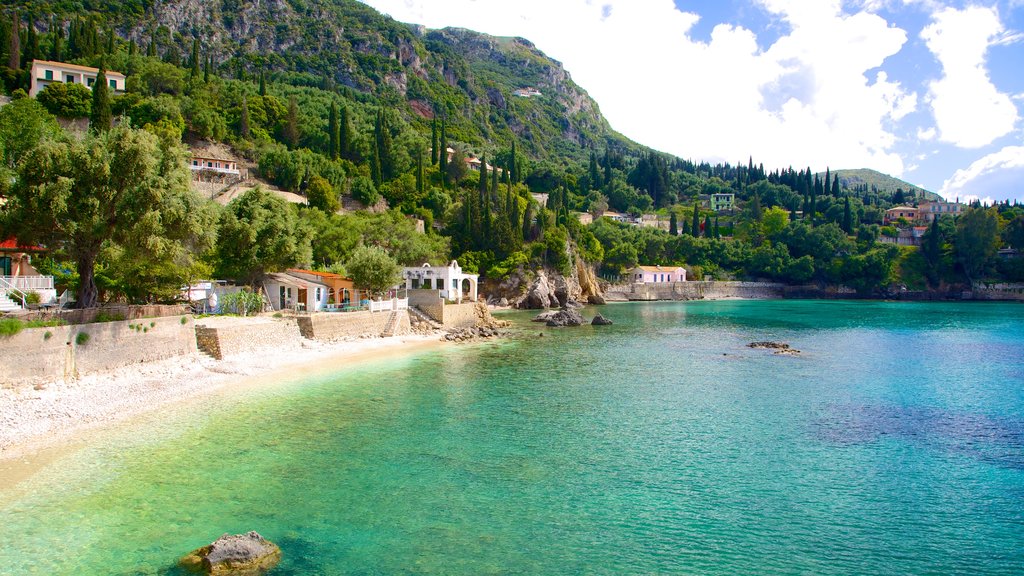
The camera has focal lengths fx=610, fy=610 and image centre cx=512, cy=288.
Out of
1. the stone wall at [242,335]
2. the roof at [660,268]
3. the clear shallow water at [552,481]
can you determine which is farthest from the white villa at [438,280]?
the roof at [660,268]

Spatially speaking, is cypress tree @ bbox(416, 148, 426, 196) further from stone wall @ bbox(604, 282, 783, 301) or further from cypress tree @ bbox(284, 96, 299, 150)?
stone wall @ bbox(604, 282, 783, 301)

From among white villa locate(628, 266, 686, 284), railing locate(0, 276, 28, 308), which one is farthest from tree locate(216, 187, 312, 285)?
white villa locate(628, 266, 686, 284)

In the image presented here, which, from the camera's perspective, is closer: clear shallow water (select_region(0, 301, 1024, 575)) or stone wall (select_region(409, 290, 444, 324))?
clear shallow water (select_region(0, 301, 1024, 575))

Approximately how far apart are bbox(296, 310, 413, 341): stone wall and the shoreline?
1.25 m

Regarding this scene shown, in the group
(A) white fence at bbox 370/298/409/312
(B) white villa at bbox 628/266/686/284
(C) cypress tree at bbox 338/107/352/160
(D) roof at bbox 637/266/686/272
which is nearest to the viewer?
(A) white fence at bbox 370/298/409/312

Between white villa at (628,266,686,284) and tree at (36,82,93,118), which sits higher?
tree at (36,82,93,118)

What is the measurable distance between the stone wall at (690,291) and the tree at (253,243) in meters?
67.5

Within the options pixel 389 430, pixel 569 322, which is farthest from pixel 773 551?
pixel 569 322

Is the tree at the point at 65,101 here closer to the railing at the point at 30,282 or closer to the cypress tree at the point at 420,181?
the cypress tree at the point at 420,181

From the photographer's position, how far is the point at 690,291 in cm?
10788

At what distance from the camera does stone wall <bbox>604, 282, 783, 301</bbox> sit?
330 ft

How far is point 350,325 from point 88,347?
1697 centimetres

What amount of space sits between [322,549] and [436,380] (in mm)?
16762

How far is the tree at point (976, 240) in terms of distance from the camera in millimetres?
103062
